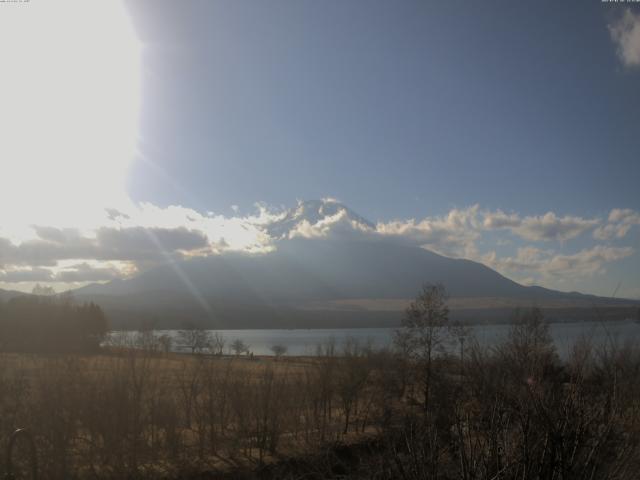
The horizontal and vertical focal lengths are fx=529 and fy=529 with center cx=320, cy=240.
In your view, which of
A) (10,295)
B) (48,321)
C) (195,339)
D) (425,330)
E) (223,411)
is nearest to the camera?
(223,411)

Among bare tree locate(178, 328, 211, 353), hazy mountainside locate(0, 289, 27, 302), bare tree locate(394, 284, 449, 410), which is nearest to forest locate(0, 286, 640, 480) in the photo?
bare tree locate(394, 284, 449, 410)

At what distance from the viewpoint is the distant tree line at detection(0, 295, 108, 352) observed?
62.4 meters

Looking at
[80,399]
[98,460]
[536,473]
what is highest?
[536,473]

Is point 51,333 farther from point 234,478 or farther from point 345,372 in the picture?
point 234,478

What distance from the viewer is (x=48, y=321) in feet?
228

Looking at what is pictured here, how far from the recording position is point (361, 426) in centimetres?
3750

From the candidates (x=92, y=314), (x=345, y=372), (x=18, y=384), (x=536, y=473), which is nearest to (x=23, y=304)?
(x=92, y=314)

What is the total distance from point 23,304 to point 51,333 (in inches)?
374

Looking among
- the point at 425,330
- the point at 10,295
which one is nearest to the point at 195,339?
the point at 425,330

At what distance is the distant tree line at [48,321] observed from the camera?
62.4m

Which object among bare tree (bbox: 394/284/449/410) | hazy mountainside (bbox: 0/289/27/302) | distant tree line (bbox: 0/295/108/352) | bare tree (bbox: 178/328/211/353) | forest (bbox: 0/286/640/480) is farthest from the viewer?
bare tree (bbox: 178/328/211/353)

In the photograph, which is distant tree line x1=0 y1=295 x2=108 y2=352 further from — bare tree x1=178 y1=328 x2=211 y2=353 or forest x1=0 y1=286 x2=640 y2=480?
forest x1=0 y1=286 x2=640 y2=480

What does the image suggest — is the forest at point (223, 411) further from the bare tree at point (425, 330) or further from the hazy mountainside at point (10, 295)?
the hazy mountainside at point (10, 295)

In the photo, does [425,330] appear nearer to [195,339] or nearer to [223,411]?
[223,411]
